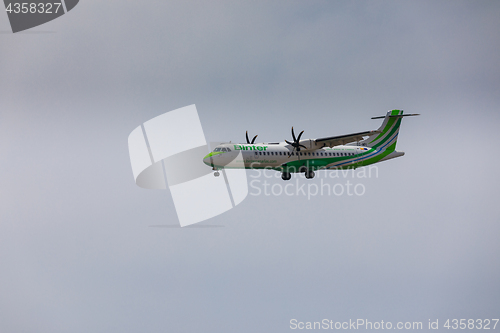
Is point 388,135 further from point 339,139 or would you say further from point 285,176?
point 285,176

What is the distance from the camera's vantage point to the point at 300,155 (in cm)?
5159

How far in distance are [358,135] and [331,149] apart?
6.38 metres

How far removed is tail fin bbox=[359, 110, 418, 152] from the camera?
57250 mm

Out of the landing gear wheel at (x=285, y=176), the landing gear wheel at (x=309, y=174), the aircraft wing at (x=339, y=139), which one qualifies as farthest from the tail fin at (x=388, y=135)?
the landing gear wheel at (x=285, y=176)

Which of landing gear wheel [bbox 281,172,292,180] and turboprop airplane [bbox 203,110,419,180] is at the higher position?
turboprop airplane [bbox 203,110,419,180]

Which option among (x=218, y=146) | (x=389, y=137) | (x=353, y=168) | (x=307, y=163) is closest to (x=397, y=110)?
(x=389, y=137)

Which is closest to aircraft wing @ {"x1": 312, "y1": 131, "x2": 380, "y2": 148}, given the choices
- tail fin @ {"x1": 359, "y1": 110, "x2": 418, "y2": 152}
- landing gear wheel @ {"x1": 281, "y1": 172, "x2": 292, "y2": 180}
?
landing gear wheel @ {"x1": 281, "y1": 172, "x2": 292, "y2": 180}

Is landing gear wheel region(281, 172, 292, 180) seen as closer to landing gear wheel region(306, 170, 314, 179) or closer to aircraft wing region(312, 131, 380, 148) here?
landing gear wheel region(306, 170, 314, 179)

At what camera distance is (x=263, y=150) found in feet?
167

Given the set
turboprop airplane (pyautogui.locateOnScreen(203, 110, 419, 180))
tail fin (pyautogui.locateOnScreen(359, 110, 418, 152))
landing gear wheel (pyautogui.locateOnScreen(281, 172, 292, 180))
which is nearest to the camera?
turboprop airplane (pyautogui.locateOnScreen(203, 110, 419, 180))

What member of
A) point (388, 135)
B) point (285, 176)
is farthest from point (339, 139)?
point (388, 135)

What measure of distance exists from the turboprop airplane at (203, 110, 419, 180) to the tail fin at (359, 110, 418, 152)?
1.33ft

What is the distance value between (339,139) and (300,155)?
5.45 m

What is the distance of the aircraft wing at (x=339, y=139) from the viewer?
47.6m
